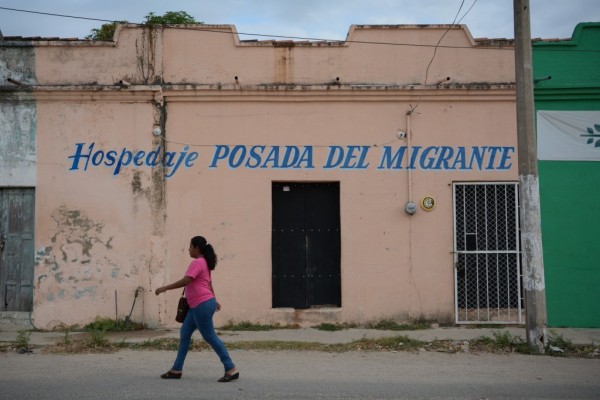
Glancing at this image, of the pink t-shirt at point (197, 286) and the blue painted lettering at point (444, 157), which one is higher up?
Result: the blue painted lettering at point (444, 157)

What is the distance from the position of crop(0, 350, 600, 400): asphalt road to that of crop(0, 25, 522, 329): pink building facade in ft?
6.68

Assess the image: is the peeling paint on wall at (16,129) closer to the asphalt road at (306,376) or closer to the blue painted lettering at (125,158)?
the blue painted lettering at (125,158)

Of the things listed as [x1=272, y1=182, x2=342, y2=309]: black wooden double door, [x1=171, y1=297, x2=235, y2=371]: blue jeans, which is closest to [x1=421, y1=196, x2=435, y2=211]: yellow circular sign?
[x1=272, y1=182, x2=342, y2=309]: black wooden double door

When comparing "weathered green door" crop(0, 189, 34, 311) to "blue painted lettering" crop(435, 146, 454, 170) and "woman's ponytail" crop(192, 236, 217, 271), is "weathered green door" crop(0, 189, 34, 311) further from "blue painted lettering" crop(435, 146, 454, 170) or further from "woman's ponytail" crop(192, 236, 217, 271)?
"blue painted lettering" crop(435, 146, 454, 170)

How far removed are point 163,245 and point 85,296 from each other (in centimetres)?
153

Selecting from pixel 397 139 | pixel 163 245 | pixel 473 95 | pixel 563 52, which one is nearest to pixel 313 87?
pixel 397 139

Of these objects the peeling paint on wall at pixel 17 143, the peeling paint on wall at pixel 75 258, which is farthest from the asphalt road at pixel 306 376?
the peeling paint on wall at pixel 17 143

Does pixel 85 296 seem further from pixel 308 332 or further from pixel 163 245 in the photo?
pixel 308 332

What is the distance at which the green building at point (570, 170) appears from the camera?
10289 millimetres

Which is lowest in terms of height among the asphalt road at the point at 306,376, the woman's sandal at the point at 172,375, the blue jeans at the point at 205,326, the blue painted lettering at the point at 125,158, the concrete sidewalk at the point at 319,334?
the asphalt road at the point at 306,376

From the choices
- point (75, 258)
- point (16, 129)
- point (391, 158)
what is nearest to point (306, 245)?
point (391, 158)

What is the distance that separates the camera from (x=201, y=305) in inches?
261

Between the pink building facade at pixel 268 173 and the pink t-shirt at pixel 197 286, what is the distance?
3.60 metres

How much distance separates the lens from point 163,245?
10352mm
